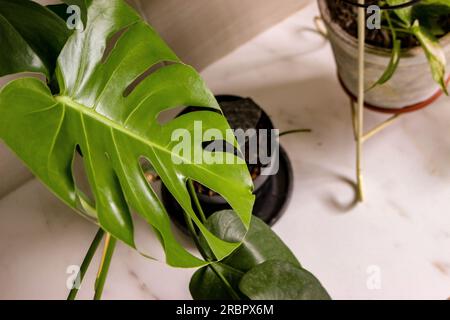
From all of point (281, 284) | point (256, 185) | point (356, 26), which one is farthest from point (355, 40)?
point (281, 284)

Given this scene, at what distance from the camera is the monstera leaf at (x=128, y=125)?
2.07 ft

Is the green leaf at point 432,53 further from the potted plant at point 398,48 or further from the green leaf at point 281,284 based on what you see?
the green leaf at point 281,284

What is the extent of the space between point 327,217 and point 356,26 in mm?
337

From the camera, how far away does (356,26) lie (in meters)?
Result: 0.91

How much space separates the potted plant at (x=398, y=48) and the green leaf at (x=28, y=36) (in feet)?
1.40

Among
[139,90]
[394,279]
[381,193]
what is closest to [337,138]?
[381,193]

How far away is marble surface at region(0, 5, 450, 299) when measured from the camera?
3.28 ft

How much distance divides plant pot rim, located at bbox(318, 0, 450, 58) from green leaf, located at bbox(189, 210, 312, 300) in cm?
30

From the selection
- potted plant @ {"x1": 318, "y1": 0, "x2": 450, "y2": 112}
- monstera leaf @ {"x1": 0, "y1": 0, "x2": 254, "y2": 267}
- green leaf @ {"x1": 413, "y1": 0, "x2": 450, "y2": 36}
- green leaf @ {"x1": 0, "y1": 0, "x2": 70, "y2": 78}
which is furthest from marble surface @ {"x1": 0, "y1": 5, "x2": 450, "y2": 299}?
green leaf @ {"x1": 0, "y1": 0, "x2": 70, "y2": 78}

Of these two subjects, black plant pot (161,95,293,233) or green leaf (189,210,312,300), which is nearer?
green leaf (189,210,312,300)

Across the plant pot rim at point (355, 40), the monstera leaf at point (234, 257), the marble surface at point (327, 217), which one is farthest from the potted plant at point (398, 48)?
the monstera leaf at point (234, 257)

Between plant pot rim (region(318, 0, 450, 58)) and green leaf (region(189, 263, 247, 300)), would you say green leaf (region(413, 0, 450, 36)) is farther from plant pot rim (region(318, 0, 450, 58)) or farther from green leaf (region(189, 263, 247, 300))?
green leaf (region(189, 263, 247, 300))
